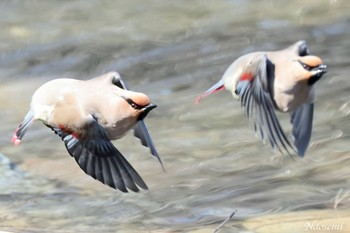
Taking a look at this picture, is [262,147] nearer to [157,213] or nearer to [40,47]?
[157,213]

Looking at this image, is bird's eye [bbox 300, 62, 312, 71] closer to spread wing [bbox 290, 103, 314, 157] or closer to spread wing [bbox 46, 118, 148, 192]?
spread wing [bbox 290, 103, 314, 157]

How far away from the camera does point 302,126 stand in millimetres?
4281

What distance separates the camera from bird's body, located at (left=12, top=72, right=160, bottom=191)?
383 centimetres

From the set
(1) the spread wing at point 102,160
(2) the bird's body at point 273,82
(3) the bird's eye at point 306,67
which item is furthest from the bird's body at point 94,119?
(3) the bird's eye at point 306,67

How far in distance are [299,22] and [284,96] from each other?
5.18 m

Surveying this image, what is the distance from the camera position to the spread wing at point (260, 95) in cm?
396

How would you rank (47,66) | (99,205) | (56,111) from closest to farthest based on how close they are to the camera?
(56,111)
(99,205)
(47,66)

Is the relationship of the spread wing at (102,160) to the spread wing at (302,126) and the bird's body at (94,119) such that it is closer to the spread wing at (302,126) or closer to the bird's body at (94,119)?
the bird's body at (94,119)

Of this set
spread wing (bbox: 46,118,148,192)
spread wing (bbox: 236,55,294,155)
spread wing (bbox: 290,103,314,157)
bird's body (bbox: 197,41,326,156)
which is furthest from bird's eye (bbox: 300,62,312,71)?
spread wing (bbox: 46,118,148,192)

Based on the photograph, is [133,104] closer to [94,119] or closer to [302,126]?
[94,119]

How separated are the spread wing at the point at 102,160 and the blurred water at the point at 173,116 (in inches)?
49.0

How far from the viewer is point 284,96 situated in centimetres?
396

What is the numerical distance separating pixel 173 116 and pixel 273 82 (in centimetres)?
333

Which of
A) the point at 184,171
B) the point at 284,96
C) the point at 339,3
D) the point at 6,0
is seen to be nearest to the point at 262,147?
the point at 184,171
